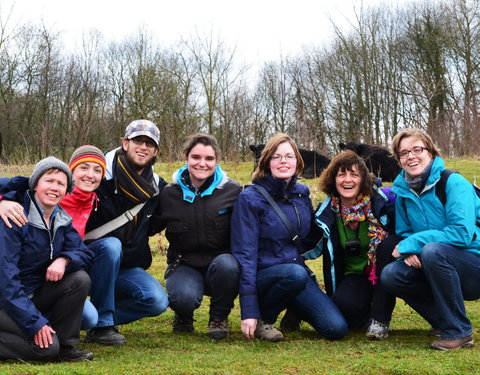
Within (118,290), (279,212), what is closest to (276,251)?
(279,212)

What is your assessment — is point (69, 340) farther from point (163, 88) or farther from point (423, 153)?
point (163, 88)

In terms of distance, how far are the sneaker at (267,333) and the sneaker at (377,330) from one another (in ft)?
2.50

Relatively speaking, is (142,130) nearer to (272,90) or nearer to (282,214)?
(282,214)

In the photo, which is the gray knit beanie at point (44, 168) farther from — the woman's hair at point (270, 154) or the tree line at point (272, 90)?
the tree line at point (272, 90)

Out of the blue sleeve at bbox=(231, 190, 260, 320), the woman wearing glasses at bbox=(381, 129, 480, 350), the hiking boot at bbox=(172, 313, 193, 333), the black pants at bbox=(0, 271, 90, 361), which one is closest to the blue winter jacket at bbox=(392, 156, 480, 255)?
the woman wearing glasses at bbox=(381, 129, 480, 350)

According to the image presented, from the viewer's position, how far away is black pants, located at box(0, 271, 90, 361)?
3508mm

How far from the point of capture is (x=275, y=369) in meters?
3.37

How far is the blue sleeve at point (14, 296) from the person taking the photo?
3.36m

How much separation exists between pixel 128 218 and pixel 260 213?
1.13 metres

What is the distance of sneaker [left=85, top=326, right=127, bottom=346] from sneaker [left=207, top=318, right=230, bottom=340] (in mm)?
736

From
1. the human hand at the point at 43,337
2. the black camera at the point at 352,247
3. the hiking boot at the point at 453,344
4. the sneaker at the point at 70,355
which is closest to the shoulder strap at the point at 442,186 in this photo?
the black camera at the point at 352,247

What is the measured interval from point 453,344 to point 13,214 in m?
3.32

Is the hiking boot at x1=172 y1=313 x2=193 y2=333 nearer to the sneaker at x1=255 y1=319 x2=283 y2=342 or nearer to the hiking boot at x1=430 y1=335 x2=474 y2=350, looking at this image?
the sneaker at x1=255 y1=319 x2=283 y2=342

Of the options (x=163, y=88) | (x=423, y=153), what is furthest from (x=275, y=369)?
(x=163, y=88)
